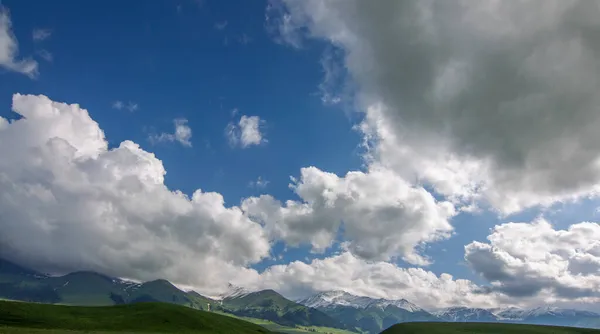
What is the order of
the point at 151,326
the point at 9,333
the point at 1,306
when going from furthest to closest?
the point at 151,326 < the point at 1,306 < the point at 9,333

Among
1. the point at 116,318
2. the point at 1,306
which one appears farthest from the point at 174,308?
the point at 1,306

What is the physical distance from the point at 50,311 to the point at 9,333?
9379cm

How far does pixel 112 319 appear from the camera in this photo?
16162 cm

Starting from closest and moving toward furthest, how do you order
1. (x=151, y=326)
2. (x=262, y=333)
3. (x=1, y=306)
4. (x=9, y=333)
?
(x=9, y=333), (x=1, y=306), (x=151, y=326), (x=262, y=333)

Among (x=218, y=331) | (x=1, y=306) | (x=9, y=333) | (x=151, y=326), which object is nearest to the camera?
(x=9, y=333)

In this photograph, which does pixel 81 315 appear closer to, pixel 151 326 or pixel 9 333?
pixel 151 326

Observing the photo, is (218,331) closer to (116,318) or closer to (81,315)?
(116,318)

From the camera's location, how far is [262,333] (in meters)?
198

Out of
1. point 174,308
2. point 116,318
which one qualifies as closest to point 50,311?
point 116,318

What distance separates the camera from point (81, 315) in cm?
16512

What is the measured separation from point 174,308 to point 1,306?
72.2 metres

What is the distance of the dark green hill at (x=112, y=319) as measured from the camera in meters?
140

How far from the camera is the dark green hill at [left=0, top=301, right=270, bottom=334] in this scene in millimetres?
140125

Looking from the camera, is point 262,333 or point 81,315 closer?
point 81,315
